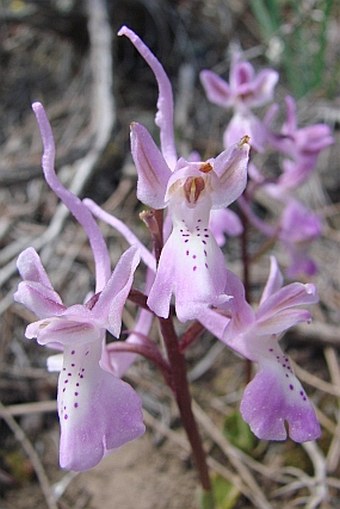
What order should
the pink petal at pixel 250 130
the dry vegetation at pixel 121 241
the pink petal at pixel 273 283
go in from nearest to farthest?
the pink petal at pixel 273 283
the pink petal at pixel 250 130
the dry vegetation at pixel 121 241

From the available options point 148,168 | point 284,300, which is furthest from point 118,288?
point 284,300

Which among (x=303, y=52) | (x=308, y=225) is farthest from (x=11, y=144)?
(x=308, y=225)

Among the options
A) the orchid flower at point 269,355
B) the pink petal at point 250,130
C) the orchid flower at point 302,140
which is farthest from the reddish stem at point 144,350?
the orchid flower at point 302,140

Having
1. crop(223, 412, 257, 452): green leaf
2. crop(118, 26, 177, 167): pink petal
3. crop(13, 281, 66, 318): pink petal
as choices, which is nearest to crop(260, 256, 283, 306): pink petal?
crop(118, 26, 177, 167): pink petal

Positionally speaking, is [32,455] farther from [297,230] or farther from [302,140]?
[302,140]

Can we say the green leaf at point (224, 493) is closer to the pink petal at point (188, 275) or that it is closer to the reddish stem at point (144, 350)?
the reddish stem at point (144, 350)

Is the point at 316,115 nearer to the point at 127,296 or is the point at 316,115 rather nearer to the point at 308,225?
the point at 308,225
